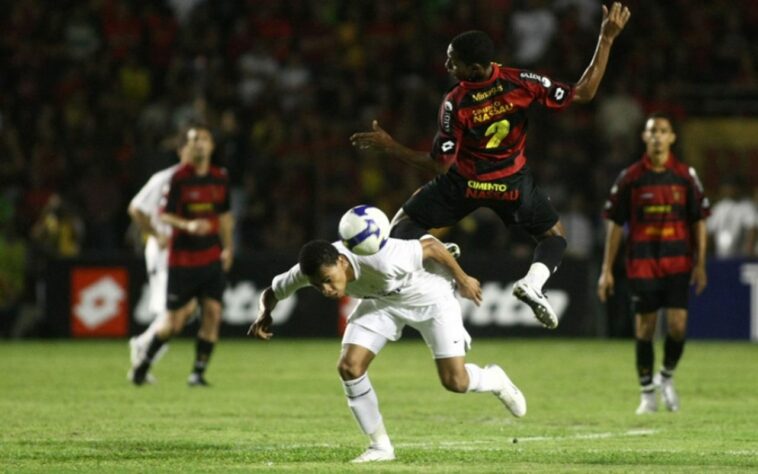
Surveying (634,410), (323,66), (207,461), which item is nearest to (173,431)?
(207,461)

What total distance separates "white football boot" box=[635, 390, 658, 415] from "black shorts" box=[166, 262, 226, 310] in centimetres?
469

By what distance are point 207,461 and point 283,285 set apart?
1.16 m

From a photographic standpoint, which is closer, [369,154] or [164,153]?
[164,153]

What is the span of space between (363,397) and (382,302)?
2.14 feet

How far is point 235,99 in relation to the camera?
2497 cm

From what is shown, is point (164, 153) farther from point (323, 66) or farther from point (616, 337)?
point (616, 337)

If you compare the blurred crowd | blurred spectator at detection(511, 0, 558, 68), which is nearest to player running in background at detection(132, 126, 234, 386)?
the blurred crowd

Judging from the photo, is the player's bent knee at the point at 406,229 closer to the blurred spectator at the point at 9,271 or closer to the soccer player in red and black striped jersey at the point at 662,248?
the soccer player in red and black striped jersey at the point at 662,248

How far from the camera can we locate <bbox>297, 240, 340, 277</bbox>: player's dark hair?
897cm

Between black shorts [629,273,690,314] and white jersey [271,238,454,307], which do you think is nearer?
white jersey [271,238,454,307]

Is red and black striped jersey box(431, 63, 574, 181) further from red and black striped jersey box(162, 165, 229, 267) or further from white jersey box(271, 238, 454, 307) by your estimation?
red and black striped jersey box(162, 165, 229, 267)

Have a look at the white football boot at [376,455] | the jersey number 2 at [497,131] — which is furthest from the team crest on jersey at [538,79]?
the white football boot at [376,455]

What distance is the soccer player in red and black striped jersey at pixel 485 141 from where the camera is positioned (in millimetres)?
10430

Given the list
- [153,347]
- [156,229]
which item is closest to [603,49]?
[153,347]
